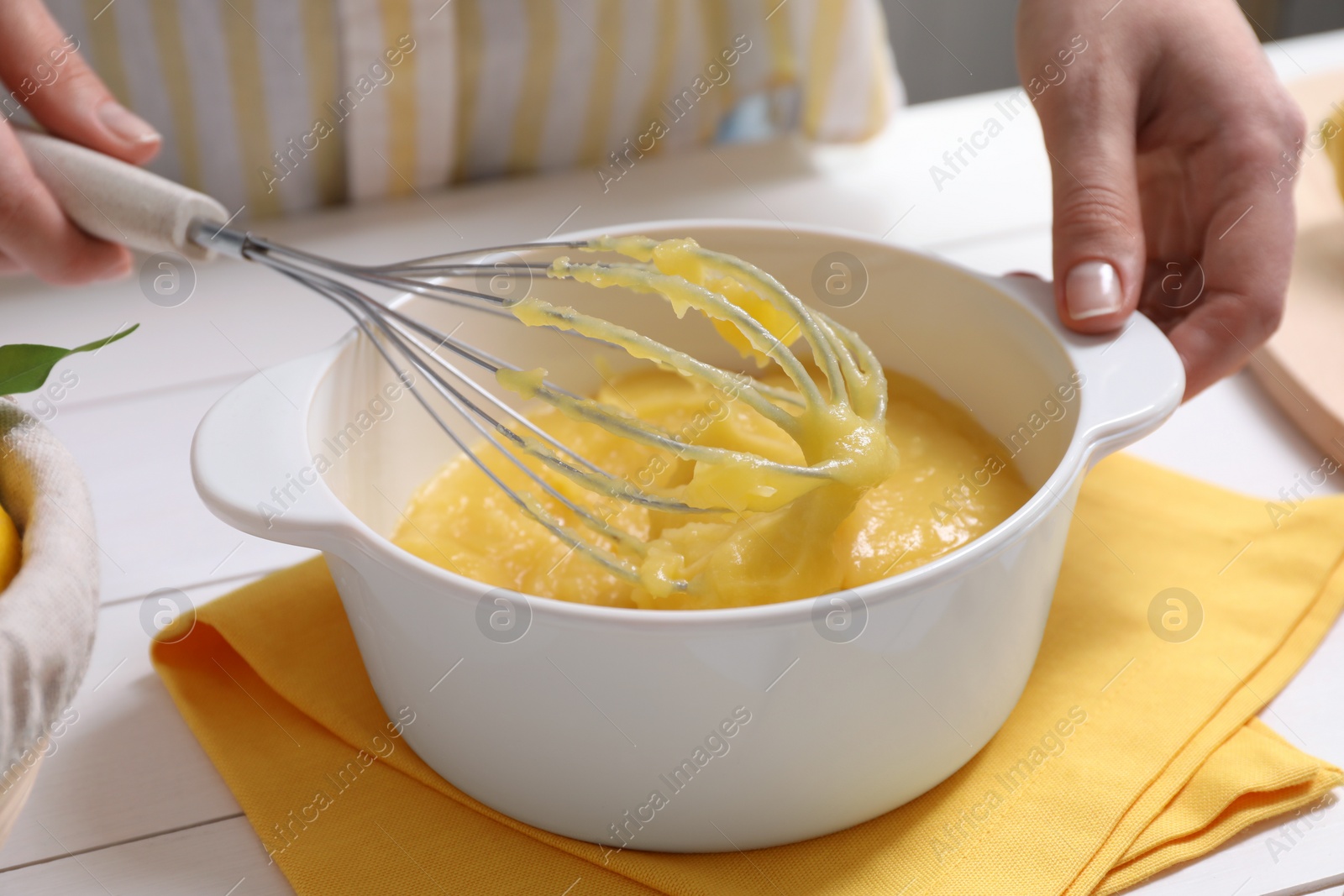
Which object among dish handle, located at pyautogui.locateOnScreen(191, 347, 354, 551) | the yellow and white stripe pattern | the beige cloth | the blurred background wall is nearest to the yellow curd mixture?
dish handle, located at pyautogui.locateOnScreen(191, 347, 354, 551)

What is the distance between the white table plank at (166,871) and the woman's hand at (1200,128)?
0.57 meters

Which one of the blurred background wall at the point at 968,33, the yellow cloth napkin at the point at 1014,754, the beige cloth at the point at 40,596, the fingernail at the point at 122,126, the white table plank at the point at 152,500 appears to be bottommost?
the blurred background wall at the point at 968,33

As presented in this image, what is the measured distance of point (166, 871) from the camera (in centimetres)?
58

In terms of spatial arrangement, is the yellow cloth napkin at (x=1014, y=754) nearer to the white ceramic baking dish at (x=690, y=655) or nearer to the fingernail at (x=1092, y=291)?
the white ceramic baking dish at (x=690, y=655)

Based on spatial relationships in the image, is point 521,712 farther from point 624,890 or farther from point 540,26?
point 540,26

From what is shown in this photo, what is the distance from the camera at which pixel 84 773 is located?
0.63 meters

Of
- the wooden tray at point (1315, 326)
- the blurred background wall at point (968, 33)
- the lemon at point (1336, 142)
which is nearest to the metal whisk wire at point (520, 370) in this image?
the wooden tray at point (1315, 326)

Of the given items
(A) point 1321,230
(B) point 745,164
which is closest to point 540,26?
(B) point 745,164

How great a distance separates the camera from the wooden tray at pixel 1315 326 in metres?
0.83

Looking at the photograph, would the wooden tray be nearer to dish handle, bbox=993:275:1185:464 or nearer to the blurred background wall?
dish handle, bbox=993:275:1185:464

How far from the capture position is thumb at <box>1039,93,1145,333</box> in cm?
64

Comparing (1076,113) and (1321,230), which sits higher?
(1076,113)

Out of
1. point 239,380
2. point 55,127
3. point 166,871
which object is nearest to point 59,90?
point 55,127

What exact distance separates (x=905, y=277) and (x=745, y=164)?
0.51 meters
